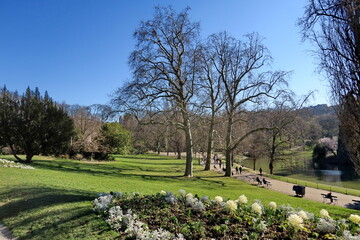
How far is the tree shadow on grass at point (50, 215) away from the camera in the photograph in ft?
17.2

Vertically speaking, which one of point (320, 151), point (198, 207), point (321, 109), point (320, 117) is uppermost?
point (320, 117)

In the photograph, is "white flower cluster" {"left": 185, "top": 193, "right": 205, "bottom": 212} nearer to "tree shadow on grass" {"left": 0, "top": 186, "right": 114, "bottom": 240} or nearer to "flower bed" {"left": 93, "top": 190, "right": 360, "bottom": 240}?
"flower bed" {"left": 93, "top": 190, "right": 360, "bottom": 240}

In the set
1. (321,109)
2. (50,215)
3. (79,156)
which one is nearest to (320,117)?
(321,109)

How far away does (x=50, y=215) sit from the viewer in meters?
6.25

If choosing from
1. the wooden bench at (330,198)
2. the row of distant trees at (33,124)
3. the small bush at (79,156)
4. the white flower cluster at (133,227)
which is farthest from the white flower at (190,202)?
the small bush at (79,156)

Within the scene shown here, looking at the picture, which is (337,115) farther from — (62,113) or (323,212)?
(62,113)

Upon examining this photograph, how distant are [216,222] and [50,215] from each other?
14.4 feet

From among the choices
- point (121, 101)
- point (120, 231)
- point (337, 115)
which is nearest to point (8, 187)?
point (120, 231)

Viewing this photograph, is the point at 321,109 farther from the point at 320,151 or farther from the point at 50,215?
the point at 320,151

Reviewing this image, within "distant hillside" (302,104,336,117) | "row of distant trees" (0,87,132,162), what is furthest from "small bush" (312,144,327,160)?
"row of distant trees" (0,87,132,162)

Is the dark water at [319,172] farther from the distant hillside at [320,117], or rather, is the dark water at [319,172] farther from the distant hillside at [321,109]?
the distant hillside at [321,109]

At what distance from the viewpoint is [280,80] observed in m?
20.7

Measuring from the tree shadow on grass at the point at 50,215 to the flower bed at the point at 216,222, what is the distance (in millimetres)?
396

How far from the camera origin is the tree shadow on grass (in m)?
5.25
